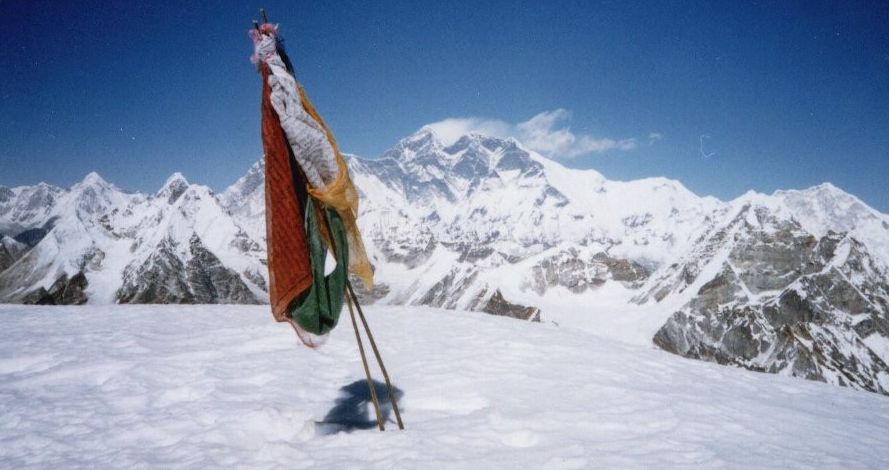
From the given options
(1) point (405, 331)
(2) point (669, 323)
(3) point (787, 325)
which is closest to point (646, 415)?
(1) point (405, 331)

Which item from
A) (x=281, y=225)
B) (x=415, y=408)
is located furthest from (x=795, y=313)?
(x=281, y=225)

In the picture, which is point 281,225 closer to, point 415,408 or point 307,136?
point 307,136

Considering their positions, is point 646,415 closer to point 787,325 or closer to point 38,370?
point 38,370

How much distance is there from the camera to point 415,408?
6.75m

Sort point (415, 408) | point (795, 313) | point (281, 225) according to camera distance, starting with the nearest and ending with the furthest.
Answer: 1. point (281, 225)
2. point (415, 408)
3. point (795, 313)

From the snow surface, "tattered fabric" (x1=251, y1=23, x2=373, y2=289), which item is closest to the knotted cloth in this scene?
"tattered fabric" (x1=251, y1=23, x2=373, y2=289)

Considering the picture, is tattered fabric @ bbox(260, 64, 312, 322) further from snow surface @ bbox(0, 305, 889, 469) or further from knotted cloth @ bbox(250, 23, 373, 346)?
snow surface @ bbox(0, 305, 889, 469)

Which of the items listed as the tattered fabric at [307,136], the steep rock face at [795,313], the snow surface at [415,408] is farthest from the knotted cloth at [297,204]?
the steep rock face at [795,313]

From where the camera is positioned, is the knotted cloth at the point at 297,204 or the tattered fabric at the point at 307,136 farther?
the tattered fabric at the point at 307,136

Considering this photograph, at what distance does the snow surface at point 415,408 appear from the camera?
15.8 feet

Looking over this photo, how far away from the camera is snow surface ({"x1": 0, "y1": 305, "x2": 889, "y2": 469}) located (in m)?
4.82

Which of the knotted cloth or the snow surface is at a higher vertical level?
the knotted cloth

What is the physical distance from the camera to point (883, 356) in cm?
15138

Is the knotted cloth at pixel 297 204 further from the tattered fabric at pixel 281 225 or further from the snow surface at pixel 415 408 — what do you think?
the snow surface at pixel 415 408
